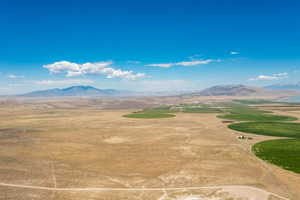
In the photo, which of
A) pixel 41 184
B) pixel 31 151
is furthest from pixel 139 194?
pixel 31 151

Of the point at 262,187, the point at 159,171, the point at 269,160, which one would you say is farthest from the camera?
the point at 269,160

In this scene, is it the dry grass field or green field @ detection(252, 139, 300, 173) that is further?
green field @ detection(252, 139, 300, 173)

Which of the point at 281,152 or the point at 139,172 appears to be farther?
the point at 281,152

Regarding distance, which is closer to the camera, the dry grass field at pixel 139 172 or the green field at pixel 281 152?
the dry grass field at pixel 139 172

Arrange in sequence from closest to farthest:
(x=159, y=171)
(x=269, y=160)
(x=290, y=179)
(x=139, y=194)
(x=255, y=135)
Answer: (x=139, y=194)
(x=290, y=179)
(x=159, y=171)
(x=269, y=160)
(x=255, y=135)

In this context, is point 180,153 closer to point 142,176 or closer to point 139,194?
point 142,176

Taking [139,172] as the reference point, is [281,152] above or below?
above

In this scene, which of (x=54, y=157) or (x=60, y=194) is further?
(x=54, y=157)
